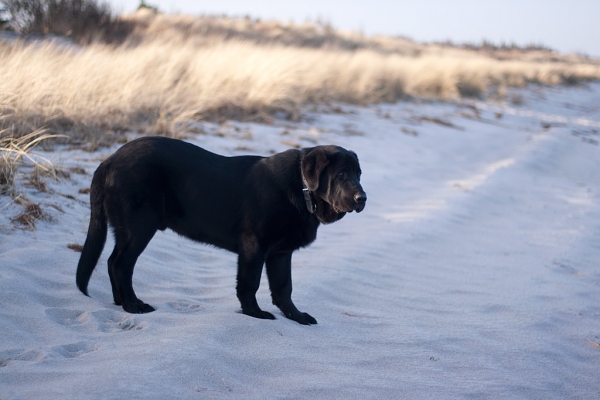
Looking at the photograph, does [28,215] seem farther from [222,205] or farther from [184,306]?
[222,205]

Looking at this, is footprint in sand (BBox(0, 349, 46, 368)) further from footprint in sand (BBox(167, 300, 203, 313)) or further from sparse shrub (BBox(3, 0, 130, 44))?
sparse shrub (BBox(3, 0, 130, 44))

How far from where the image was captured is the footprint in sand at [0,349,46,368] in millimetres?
2689

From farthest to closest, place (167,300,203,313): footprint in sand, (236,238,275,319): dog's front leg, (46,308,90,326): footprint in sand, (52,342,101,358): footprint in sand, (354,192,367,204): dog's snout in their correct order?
(167,300,203,313): footprint in sand
(236,238,275,319): dog's front leg
(354,192,367,204): dog's snout
(46,308,90,326): footprint in sand
(52,342,101,358): footprint in sand

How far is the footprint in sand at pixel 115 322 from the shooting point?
3.32m

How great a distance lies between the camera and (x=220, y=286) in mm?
4500

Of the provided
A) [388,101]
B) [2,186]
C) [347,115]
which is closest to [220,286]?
[2,186]

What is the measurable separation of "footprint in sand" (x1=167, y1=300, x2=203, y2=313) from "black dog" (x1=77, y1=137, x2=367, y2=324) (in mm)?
188

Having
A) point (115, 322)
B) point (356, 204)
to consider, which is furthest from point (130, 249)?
point (356, 204)

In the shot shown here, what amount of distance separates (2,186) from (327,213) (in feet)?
9.33

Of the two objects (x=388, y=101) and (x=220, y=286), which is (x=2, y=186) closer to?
(x=220, y=286)

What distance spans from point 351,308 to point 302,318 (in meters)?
0.58

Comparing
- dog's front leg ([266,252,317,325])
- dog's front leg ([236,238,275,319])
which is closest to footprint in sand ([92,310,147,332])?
dog's front leg ([236,238,275,319])

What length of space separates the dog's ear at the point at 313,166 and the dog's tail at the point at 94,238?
49.8 inches

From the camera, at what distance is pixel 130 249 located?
3717 millimetres
